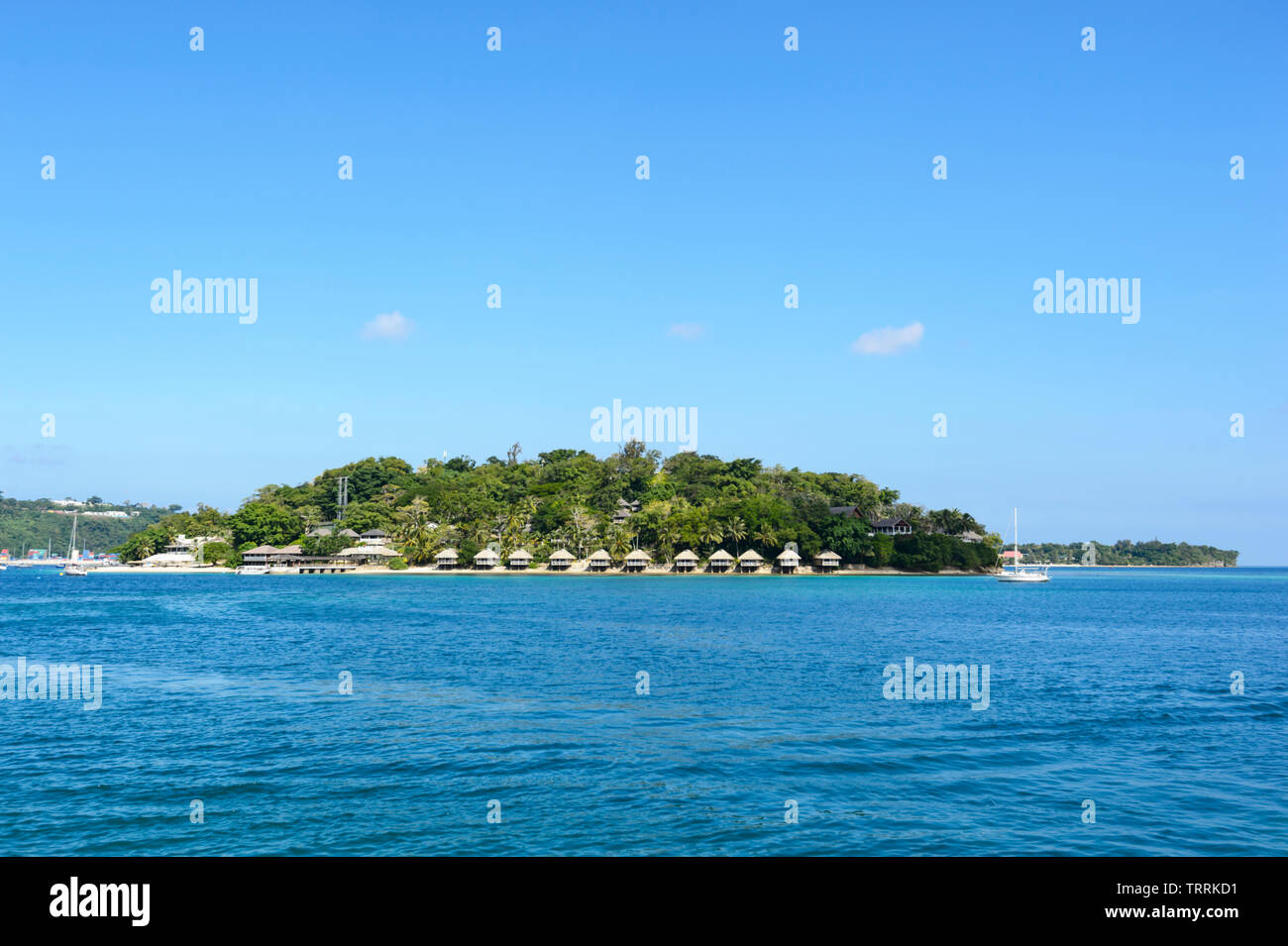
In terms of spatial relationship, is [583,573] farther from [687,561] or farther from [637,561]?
[687,561]

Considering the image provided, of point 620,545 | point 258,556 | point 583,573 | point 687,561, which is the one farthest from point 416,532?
point 687,561

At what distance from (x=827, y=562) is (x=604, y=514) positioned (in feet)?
128

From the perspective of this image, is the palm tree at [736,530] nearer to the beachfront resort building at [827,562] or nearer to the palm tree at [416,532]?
the beachfront resort building at [827,562]

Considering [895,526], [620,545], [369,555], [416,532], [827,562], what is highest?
[895,526]

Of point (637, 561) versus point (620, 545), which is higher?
point (620, 545)

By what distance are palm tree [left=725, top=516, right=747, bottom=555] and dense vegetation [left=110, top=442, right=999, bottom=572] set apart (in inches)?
9.0

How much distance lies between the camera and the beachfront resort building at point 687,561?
136875 millimetres

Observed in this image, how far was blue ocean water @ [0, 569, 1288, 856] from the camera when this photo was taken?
13.9 m

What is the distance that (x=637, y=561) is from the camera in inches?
5487

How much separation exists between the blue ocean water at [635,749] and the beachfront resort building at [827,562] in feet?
310

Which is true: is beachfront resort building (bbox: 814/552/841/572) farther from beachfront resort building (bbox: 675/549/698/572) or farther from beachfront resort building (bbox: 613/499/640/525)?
beachfront resort building (bbox: 613/499/640/525)

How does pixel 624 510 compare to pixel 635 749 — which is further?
pixel 624 510

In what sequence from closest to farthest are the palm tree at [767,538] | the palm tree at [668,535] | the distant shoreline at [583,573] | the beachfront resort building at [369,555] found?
1. the distant shoreline at [583,573]
2. the palm tree at [767,538]
3. the palm tree at [668,535]
4. the beachfront resort building at [369,555]

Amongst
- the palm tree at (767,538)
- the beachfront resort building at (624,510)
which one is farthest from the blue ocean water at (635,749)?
the beachfront resort building at (624,510)
